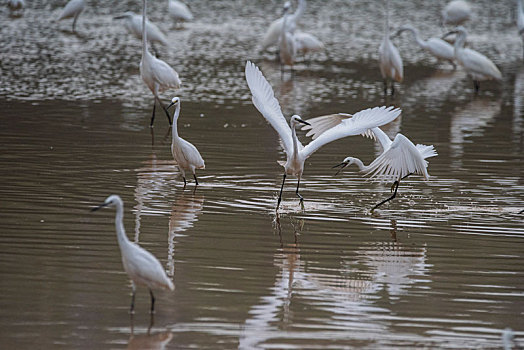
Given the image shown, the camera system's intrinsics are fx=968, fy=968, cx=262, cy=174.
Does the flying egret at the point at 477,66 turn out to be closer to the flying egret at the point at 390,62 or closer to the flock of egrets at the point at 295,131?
the flock of egrets at the point at 295,131

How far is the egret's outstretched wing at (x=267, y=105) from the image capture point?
1012 cm

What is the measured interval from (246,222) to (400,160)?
174cm

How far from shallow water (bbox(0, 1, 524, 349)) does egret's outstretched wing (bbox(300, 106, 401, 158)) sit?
0.70 metres

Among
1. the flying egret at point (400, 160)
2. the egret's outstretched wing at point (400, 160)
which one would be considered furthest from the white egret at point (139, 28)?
the egret's outstretched wing at point (400, 160)

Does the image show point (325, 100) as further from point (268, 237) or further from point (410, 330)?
point (410, 330)

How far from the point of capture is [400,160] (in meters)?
9.88

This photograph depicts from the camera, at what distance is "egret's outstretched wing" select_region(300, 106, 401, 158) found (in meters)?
9.96

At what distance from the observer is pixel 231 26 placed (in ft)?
91.7

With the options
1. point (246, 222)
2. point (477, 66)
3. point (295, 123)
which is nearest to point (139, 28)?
point (477, 66)

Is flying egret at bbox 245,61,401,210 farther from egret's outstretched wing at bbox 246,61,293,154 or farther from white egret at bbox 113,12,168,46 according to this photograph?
white egret at bbox 113,12,168,46

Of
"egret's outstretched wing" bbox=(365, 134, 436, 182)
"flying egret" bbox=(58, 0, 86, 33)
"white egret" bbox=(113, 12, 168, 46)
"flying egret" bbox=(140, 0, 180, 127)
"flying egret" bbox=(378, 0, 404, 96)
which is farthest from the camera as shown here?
"flying egret" bbox=(58, 0, 86, 33)

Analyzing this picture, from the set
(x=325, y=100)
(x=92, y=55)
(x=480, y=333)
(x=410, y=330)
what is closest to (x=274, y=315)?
(x=410, y=330)

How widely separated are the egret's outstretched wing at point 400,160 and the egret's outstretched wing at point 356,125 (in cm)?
34

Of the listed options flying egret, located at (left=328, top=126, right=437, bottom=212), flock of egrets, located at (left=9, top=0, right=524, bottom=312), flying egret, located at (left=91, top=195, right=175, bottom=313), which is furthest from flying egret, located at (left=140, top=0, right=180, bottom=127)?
flying egret, located at (left=91, top=195, right=175, bottom=313)
